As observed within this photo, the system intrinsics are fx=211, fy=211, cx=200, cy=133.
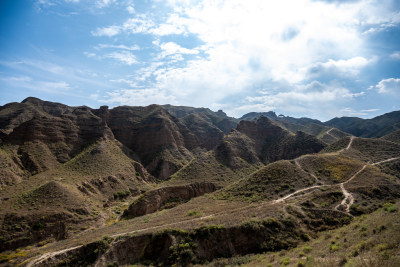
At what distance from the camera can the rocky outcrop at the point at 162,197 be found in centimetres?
4047

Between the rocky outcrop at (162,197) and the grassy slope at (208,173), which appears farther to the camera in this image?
the grassy slope at (208,173)

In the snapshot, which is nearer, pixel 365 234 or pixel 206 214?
pixel 365 234

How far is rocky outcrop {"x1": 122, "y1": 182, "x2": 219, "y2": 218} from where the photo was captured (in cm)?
4047

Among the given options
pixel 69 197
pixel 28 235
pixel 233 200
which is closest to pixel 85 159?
pixel 69 197

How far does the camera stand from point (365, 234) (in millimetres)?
13719

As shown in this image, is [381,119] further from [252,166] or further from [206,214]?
[206,214]

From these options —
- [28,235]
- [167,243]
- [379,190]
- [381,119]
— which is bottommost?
[28,235]

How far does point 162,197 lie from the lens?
45906 millimetres

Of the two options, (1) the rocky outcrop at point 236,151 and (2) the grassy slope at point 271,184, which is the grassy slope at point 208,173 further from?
(2) the grassy slope at point 271,184

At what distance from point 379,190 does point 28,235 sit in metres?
50.2

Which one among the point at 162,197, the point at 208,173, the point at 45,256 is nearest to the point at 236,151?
the point at 208,173

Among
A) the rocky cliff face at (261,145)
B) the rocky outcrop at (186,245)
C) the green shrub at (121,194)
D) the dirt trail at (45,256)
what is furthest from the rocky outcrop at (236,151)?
the dirt trail at (45,256)

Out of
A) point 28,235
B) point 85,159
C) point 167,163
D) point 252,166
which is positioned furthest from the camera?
point 167,163

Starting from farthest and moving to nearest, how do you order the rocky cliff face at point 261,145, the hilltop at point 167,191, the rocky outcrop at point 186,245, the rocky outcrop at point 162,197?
the rocky cliff face at point 261,145
the rocky outcrop at point 162,197
the hilltop at point 167,191
the rocky outcrop at point 186,245
